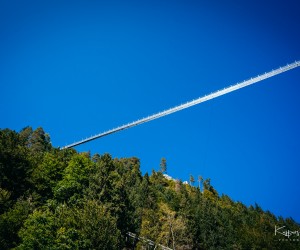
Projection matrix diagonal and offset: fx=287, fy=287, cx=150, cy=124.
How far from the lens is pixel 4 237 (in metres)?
31.4

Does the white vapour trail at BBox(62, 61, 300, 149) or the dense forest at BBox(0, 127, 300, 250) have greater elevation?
the white vapour trail at BBox(62, 61, 300, 149)

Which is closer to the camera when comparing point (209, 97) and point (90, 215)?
point (90, 215)

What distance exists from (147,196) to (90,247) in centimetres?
4120

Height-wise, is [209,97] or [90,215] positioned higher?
[209,97]

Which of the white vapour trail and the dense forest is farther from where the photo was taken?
the white vapour trail

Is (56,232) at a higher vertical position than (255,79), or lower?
lower

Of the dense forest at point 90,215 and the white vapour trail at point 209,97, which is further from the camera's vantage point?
the white vapour trail at point 209,97

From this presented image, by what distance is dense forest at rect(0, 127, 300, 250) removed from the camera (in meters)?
29.8

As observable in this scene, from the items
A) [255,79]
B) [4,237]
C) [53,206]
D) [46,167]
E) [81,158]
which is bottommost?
[4,237]

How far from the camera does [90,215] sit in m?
31.4

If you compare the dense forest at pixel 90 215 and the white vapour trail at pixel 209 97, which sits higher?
the white vapour trail at pixel 209 97

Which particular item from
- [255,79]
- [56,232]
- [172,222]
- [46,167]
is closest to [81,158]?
[46,167]

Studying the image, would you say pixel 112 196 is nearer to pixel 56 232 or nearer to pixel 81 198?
pixel 81 198

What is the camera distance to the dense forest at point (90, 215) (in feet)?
97.8
